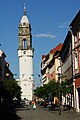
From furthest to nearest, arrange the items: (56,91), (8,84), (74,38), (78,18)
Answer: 1. (8,84)
2. (56,91)
3. (74,38)
4. (78,18)

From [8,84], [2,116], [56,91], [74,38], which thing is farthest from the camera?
[8,84]

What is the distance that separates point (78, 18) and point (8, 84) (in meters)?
50.8

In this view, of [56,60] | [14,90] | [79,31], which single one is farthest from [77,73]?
[56,60]

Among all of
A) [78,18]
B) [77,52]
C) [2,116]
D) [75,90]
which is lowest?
[2,116]

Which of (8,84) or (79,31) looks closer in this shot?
(79,31)

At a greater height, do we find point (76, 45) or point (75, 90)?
point (76, 45)

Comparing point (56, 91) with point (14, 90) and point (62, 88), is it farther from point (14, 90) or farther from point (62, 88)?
point (14, 90)

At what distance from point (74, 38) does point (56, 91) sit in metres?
14.9

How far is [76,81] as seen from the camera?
202 ft

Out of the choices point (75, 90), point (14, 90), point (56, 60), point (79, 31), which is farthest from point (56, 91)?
point (56, 60)

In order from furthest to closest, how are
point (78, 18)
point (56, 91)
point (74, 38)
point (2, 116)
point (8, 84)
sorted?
point (8, 84), point (56, 91), point (74, 38), point (78, 18), point (2, 116)

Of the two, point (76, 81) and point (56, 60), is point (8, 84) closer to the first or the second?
point (56, 60)

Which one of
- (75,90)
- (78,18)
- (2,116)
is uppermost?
(78,18)

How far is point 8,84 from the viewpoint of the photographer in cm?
10669
